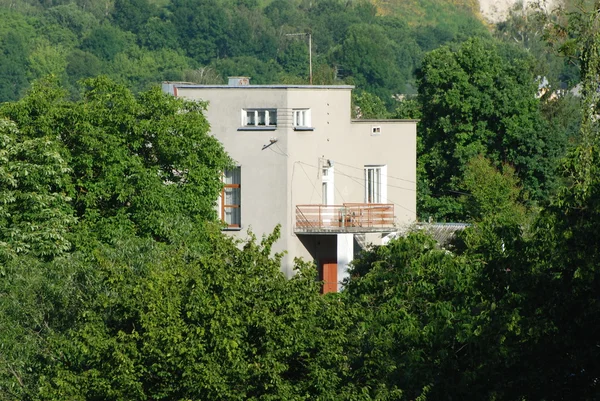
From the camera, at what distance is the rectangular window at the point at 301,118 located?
4406cm

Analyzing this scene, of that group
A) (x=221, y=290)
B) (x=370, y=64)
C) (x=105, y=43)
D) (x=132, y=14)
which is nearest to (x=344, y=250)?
(x=221, y=290)

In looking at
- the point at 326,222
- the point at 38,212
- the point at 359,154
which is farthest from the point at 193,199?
the point at 359,154

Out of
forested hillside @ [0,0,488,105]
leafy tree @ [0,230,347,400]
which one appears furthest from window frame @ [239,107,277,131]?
forested hillside @ [0,0,488,105]

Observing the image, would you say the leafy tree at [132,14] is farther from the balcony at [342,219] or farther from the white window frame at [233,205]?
the white window frame at [233,205]

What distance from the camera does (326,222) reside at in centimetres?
4459

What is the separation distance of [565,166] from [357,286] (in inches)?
401

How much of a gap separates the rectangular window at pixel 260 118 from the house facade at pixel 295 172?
0.11ft

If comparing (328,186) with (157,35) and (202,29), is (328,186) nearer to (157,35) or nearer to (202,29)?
(157,35)

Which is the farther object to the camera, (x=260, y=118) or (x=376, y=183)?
(x=376, y=183)

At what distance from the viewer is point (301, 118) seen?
145ft

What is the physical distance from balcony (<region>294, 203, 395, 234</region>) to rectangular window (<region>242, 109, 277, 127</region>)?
9.69ft

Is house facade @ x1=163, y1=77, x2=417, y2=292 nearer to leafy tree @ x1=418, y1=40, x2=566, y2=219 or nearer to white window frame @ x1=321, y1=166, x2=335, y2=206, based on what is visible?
white window frame @ x1=321, y1=166, x2=335, y2=206

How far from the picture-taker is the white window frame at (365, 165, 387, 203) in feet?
156

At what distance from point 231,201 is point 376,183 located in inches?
250
